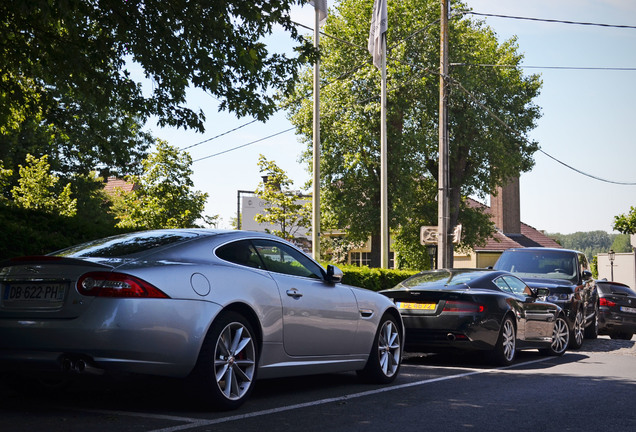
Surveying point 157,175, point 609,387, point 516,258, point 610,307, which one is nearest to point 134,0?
point 609,387

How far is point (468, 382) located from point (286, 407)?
3.00 meters

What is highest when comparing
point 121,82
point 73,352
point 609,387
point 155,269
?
point 121,82

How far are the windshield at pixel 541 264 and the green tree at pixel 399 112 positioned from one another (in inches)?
794

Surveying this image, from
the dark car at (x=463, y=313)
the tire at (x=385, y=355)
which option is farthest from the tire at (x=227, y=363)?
the dark car at (x=463, y=313)

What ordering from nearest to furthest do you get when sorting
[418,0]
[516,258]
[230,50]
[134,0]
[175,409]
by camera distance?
Result: [175,409]
[134,0]
[230,50]
[516,258]
[418,0]

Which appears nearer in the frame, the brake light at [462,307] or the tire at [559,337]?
the brake light at [462,307]

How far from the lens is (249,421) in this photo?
20.2ft

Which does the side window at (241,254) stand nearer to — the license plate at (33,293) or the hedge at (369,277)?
the license plate at (33,293)

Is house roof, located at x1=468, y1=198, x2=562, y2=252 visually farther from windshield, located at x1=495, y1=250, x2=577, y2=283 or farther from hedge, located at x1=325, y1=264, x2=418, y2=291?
windshield, located at x1=495, y1=250, x2=577, y2=283

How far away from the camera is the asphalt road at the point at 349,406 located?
6.01 m

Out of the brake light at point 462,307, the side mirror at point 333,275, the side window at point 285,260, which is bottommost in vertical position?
the brake light at point 462,307

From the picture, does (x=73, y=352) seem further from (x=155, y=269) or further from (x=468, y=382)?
(x=468, y=382)

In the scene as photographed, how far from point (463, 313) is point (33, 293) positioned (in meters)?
6.41

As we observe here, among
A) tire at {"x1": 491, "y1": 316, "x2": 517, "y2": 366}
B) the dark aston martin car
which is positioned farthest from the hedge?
the dark aston martin car
